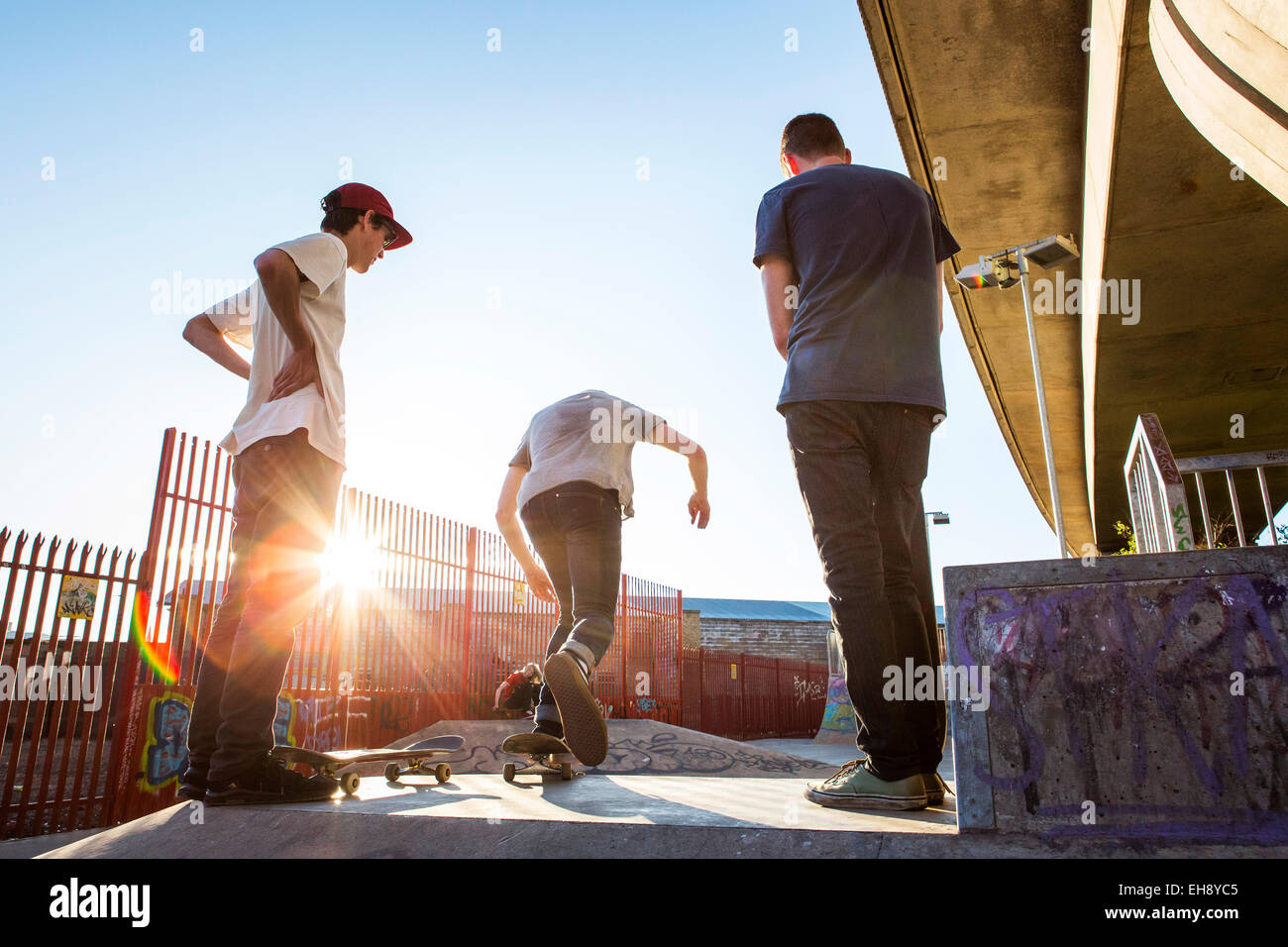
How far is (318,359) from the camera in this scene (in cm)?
283

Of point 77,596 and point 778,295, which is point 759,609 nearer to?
point 77,596

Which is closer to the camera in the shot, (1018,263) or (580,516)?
(580,516)

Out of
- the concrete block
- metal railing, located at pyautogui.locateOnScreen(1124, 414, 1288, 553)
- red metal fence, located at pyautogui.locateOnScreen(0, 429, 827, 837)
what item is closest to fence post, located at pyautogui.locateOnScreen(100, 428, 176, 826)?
red metal fence, located at pyautogui.locateOnScreen(0, 429, 827, 837)

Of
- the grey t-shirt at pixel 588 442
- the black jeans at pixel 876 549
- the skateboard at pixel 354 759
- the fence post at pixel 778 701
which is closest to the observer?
the black jeans at pixel 876 549

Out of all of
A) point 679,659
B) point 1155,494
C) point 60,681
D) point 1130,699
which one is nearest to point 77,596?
point 60,681

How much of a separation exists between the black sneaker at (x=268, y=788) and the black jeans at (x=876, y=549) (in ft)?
5.73

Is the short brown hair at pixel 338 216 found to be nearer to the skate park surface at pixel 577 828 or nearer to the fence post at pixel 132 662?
the skate park surface at pixel 577 828

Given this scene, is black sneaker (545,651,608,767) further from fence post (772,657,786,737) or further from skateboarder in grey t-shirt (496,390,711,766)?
fence post (772,657,786,737)

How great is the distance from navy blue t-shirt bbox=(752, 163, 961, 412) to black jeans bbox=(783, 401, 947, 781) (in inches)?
3.3

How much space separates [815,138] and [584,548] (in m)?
1.89

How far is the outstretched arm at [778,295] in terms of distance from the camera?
2604mm

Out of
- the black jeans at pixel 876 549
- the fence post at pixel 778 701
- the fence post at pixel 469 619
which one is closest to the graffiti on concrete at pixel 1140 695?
the black jeans at pixel 876 549

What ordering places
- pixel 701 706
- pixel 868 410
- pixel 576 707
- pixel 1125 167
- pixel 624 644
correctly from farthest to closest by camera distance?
pixel 701 706 → pixel 624 644 → pixel 1125 167 → pixel 576 707 → pixel 868 410
